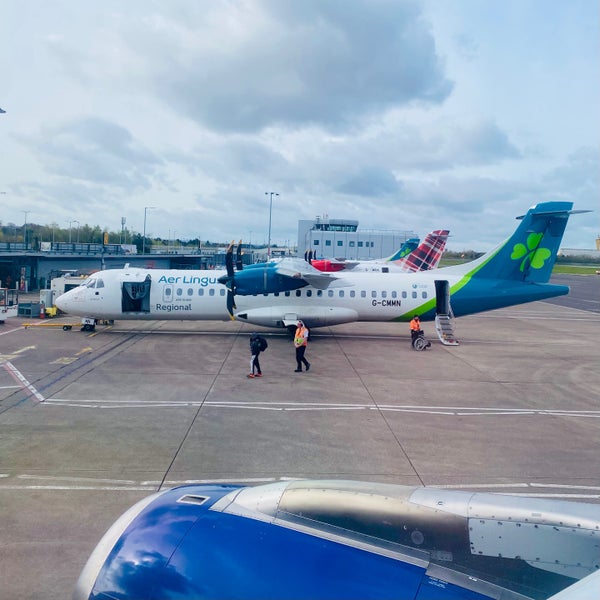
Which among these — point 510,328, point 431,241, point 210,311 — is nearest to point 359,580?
point 210,311

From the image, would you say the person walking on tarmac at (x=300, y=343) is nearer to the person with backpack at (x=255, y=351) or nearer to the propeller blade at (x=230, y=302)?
the person with backpack at (x=255, y=351)

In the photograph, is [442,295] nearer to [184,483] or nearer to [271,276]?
[271,276]

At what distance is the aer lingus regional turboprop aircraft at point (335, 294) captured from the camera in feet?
79.1

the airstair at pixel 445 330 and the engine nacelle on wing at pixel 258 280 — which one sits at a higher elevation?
the engine nacelle on wing at pixel 258 280

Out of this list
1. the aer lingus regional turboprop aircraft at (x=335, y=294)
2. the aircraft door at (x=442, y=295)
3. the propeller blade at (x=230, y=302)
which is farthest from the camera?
the aircraft door at (x=442, y=295)

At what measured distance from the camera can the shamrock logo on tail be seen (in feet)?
78.8

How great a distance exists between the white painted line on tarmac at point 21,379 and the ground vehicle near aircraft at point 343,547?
1076 cm

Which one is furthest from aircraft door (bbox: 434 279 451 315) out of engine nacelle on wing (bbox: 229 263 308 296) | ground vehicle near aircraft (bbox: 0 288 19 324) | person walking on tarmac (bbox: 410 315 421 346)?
ground vehicle near aircraft (bbox: 0 288 19 324)

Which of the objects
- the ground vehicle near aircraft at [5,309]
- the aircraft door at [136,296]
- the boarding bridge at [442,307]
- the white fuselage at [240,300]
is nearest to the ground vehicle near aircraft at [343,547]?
the white fuselage at [240,300]

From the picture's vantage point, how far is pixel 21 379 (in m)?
15.6

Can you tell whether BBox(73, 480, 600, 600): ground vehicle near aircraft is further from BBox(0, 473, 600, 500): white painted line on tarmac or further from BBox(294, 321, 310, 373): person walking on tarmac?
BBox(294, 321, 310, 373): person walking on tarmac

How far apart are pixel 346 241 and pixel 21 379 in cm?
7881

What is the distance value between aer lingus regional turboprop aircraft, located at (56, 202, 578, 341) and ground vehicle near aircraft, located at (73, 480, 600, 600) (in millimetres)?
19355

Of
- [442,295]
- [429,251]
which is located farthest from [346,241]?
[442,295]
